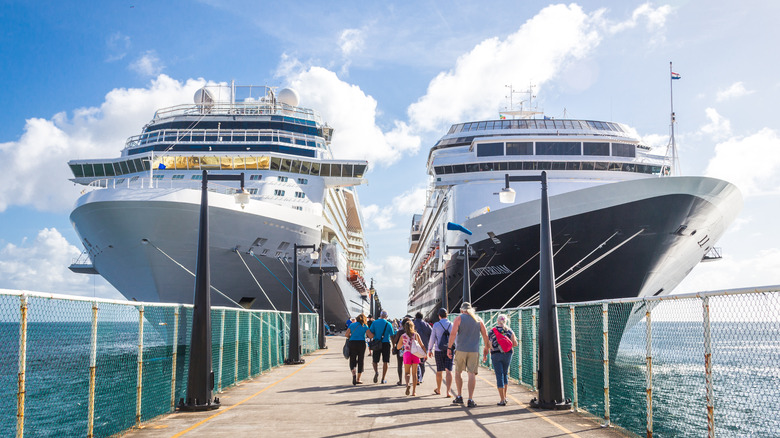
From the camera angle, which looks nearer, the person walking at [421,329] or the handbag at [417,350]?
the handbag at [417,350]

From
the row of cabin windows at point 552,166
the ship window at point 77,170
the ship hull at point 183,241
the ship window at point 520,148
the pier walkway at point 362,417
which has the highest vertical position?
the ship window at point 520,148

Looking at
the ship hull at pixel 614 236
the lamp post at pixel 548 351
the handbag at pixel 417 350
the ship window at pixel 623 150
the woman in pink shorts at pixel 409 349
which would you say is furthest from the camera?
the ship window at pixel 623 150

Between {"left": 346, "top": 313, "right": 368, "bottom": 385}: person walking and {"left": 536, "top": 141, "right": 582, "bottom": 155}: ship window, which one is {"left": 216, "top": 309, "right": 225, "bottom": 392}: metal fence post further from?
{"left": 536, "top": 141, "right": 582, "bottom": 155}: ship window

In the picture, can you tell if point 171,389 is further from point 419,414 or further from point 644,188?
point 644,188

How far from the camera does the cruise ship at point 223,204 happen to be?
23.5m

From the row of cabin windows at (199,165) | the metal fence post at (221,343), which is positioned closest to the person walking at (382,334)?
the metal fence post at (221,343)

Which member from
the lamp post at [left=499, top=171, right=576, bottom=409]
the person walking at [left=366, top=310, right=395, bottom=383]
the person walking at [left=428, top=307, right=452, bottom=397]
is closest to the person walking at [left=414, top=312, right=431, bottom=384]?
the person walking at [left=366, top=310, right=395, bottom=383]

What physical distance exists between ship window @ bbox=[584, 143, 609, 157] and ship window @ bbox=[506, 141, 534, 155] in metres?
2.83

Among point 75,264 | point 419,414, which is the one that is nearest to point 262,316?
point 419,414

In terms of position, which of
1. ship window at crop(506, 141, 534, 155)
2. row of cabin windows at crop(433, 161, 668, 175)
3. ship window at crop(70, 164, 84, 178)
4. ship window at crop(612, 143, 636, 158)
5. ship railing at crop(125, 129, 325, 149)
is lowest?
ship window at crop(70, 164, 84, 178)

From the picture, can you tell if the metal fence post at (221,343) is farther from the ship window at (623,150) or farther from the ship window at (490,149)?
the ship window at (623,150)

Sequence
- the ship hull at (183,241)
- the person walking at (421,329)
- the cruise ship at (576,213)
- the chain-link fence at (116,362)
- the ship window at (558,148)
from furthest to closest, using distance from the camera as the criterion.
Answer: the ship window at (558,148)
the ship hull at (183,241)
the cruise ship at (576,213)
the person walking at (421,329)
the chain-link fence at (116,362)

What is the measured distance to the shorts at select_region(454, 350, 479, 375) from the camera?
9664 millimetres

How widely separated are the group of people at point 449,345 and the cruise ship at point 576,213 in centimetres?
539
